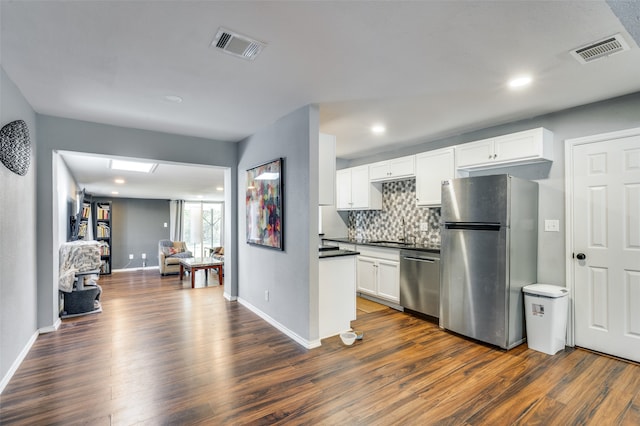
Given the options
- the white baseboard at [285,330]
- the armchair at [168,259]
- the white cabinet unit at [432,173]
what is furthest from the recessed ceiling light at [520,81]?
the armchair at [168,259]

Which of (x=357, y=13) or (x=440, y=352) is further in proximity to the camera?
(x=440, y=352)

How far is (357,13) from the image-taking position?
1677mm

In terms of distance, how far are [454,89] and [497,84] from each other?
331 millimetres

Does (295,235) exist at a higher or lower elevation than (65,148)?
lower

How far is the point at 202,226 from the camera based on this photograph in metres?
11.6

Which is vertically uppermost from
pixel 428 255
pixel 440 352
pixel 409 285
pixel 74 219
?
pixel 74 219

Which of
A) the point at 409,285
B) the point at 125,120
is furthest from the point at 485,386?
the point at 125,120

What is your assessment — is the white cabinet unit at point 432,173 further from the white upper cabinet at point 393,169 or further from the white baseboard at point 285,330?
the white baseboard at point 285,330

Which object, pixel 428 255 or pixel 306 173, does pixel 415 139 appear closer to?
pixel 428 255

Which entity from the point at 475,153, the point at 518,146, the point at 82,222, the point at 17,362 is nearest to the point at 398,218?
the point at 475,153

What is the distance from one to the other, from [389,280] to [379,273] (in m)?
0.21

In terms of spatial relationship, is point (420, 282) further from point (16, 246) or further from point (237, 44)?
point (16, 246)

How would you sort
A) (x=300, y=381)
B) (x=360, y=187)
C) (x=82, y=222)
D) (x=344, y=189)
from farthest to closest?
(x=82, y=222) < (x=344, y=189) < (x=360, y=187) < (x=300, y=381)

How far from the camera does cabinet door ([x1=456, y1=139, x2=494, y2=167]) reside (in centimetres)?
352
